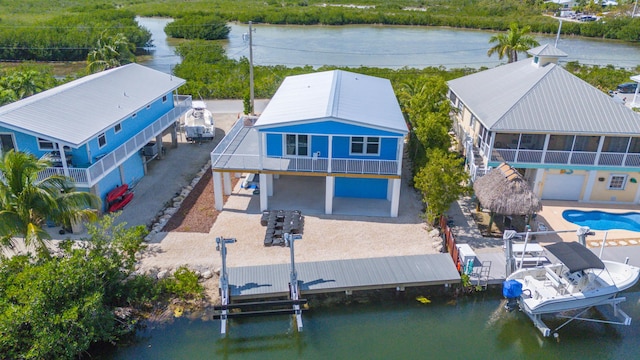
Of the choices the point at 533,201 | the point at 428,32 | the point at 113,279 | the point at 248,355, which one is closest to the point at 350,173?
the point at 533,201

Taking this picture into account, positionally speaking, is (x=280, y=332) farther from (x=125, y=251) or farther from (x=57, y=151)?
(x=57, y=151)

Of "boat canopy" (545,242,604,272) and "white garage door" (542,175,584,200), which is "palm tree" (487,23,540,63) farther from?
"boat canopy" (545,242,604,272)

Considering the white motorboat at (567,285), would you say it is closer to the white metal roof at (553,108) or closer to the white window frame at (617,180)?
the white metal roof at (553,108)

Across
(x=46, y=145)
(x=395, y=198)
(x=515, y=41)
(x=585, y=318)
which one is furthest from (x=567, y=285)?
(x=515, y=41)

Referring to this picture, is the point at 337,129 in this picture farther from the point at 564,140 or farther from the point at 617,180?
the point at 617,180

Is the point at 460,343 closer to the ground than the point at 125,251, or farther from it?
closer to the ground

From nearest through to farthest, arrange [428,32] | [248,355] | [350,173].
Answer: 1. [248,355]
2. [350,173]
3. [428,32]
